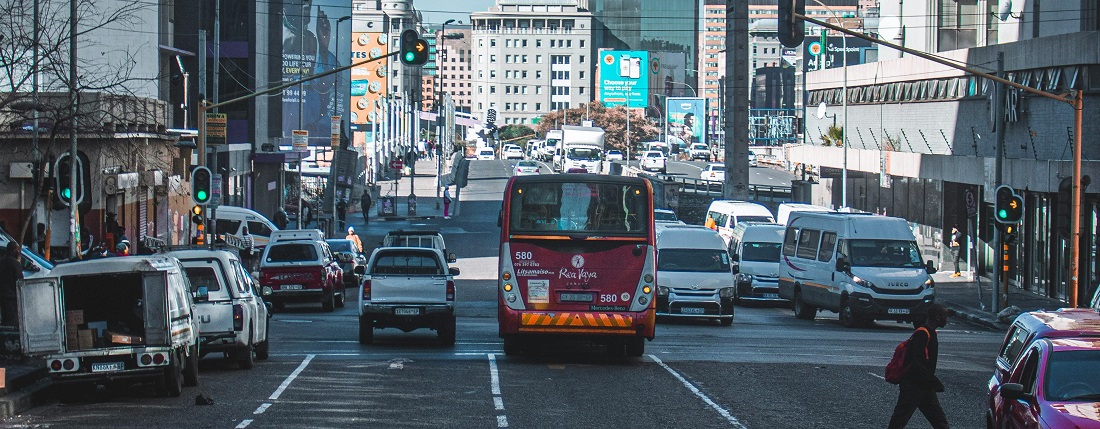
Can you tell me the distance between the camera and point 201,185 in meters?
32.8

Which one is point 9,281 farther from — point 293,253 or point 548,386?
point 293,253

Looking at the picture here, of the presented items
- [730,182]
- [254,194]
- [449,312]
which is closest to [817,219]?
[449,312]

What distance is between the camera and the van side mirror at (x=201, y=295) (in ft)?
61.1

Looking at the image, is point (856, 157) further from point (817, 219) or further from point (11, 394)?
point (11, 394)

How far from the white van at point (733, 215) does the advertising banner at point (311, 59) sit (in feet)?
94.2

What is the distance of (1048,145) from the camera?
40.3m

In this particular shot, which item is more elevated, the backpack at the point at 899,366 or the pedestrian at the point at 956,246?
the backpack at the point at 899,366

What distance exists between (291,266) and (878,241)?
14.2 meters

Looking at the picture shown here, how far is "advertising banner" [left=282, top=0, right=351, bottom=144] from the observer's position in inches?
2955

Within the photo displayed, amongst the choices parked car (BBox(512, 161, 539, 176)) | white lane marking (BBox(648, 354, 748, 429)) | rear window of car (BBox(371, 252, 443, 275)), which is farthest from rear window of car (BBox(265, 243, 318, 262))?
parked car (BBox(512, 161, 539, 176))

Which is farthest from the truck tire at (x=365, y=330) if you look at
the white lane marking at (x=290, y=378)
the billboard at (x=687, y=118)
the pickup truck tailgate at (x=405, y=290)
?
the billboard at (x=687, y=118)

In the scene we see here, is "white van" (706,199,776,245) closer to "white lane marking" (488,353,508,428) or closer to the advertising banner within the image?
"white lane marking" (488,353,508,428)

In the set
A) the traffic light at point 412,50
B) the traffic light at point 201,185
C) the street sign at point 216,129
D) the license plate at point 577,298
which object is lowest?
the license plate at point 577,298

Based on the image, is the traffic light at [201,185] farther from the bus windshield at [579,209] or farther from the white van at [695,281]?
the bus windshield at [579,209]
